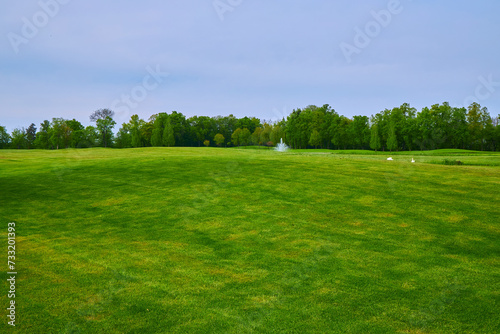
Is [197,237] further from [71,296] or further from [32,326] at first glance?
[32,326]

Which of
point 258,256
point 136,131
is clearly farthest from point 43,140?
point 258,256

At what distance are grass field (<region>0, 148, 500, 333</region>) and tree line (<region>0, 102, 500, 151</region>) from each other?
2961 inches

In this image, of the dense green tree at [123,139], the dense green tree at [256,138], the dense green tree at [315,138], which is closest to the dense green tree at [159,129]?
the dense green tree at [123,139]

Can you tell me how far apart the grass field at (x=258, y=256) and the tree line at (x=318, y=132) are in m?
75.2

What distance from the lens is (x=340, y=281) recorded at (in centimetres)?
695

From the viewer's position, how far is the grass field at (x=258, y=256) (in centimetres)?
567

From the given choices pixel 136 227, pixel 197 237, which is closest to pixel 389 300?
pixel 197 237

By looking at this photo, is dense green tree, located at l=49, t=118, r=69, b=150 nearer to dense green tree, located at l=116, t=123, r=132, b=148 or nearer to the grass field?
dense green tree, located at l=116, t=123, r=132, b=148

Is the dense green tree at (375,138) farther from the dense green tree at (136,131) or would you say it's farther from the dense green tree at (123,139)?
the dense green tree at (123,139)

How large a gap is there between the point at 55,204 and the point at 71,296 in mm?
9309

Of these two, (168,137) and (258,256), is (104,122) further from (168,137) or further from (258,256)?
(258,256)

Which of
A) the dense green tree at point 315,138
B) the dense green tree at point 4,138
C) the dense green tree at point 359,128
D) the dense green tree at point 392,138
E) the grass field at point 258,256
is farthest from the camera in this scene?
the dense green tree at point 4,138

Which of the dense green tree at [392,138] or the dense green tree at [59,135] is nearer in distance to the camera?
the dense green tree at [392,138]

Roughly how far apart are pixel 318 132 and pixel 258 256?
88600mm
